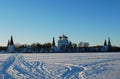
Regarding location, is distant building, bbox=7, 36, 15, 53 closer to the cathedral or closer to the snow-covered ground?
the cathedral

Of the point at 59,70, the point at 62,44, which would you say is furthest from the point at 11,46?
the point at 59,70

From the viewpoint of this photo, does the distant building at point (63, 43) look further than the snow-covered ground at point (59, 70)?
Yes

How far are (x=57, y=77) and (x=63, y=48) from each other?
96.0m

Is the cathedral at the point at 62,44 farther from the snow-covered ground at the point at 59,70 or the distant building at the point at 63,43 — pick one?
the snow-covered ground at the point at 59,70

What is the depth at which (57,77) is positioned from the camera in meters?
13.0

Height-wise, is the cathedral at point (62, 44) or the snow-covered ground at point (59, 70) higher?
the cathedral at point (62, 44)

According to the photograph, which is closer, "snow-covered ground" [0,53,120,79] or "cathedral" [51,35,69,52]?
"snow-covered ground" [0,53,120,79]

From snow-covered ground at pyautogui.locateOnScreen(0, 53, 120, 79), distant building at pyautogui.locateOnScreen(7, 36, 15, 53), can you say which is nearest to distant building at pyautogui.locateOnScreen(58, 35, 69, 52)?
distant building at pyautogui.locateOnScreen(7, 36, 15, 53)

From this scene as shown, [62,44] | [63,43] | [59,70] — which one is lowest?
[59,70]

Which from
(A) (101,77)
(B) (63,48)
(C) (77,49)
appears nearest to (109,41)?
(C) (77,49)

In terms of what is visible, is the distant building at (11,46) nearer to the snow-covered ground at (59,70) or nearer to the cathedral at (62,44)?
the cathedral at (62,44)

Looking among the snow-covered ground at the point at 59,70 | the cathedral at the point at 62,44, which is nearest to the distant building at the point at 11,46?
the cathedral at the point at 62,44

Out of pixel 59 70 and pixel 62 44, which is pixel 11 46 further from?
pixel 59 70

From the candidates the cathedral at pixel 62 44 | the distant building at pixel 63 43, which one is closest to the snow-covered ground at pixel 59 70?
the cathedral at pixel 62 44
